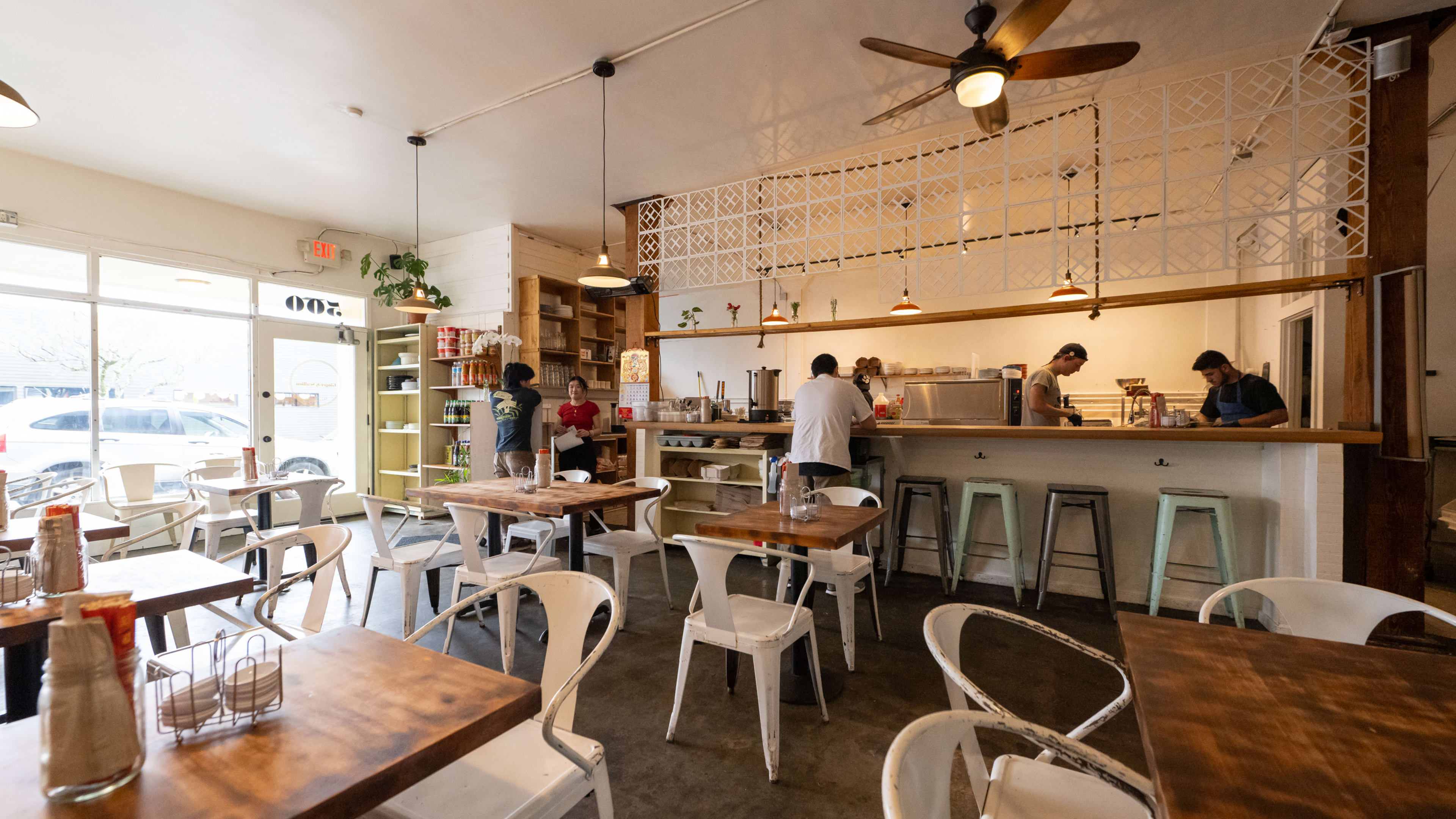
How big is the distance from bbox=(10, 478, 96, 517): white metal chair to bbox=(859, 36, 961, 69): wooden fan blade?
417 centimetres

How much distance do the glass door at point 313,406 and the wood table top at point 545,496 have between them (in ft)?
13.7

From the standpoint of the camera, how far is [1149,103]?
4.86 meters

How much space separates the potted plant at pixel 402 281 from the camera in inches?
242

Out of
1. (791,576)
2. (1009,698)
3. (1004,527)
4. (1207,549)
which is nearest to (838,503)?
(791,576)

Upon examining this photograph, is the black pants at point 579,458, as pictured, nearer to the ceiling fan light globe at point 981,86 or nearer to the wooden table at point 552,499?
the wooden table at point 552,499

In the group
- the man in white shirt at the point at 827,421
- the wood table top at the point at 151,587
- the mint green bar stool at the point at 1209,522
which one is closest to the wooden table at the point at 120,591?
the wood table top at the point at 151,587

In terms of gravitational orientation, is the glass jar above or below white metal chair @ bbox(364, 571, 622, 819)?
above

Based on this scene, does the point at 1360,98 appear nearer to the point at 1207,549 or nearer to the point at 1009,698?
the point at 1207,549

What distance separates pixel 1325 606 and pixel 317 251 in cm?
848

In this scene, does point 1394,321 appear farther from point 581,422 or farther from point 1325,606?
point 581,422

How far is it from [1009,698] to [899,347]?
6.39 meters

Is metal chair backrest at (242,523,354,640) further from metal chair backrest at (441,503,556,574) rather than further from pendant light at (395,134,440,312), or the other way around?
pendant light at (395,134,440,312)

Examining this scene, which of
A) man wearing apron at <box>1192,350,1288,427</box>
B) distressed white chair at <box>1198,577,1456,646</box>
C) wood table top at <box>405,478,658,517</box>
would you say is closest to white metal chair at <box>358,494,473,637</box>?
wood table top at <box>405,478,658,517</box>

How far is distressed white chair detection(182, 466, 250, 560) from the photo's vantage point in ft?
14.0
